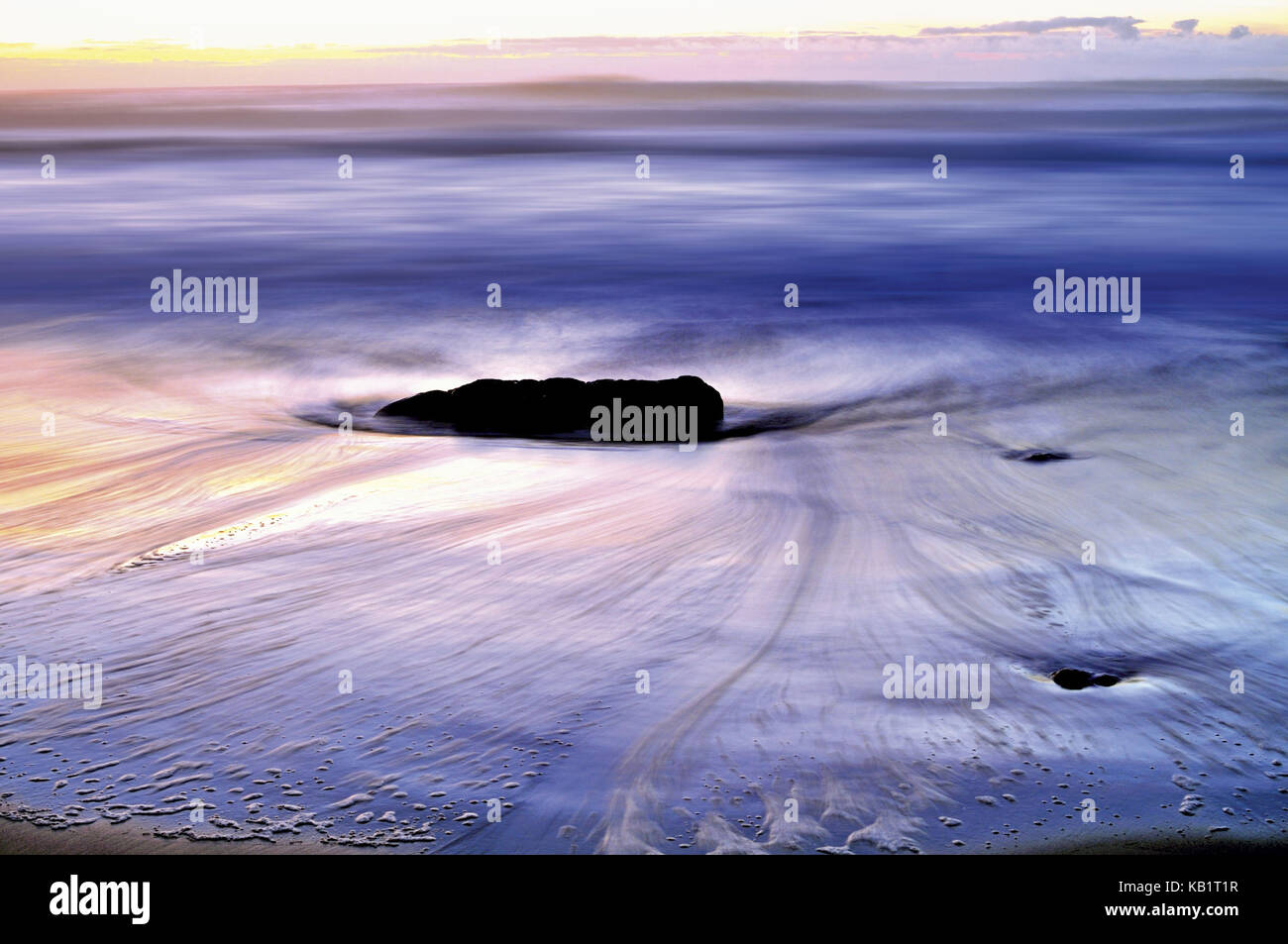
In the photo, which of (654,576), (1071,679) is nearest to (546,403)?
(654,576)

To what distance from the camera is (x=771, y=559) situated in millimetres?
5359

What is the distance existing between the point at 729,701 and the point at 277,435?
15.2 feet

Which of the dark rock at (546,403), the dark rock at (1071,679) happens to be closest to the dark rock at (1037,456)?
the dark rock at (546,403)

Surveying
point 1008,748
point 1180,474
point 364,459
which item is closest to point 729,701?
point 1008,748

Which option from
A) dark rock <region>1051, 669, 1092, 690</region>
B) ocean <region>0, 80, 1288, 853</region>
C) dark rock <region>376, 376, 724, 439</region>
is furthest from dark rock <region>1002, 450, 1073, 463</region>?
dark rock <region>1051, 669, 1092, 690</region>

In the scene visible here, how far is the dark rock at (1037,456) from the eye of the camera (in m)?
7.25

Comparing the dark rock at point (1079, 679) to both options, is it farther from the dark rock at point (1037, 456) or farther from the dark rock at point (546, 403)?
the dark rock at point (546, 403)

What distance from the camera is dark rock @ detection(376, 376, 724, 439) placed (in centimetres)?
744

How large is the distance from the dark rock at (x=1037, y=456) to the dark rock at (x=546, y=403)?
185 cm

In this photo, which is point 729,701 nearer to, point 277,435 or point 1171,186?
point 277,435

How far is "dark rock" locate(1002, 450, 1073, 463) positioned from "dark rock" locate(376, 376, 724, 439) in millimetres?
1849
